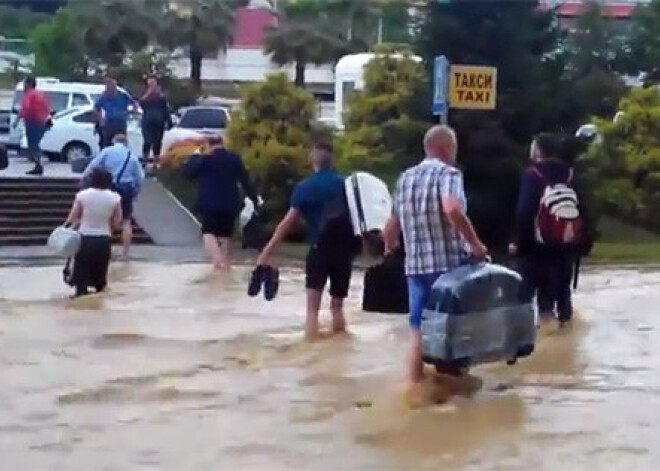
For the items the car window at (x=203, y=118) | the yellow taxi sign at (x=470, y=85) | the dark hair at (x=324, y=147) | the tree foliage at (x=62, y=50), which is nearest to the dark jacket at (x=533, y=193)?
the dark hair at (x=324, y=147)

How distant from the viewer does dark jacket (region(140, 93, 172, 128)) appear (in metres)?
31.0

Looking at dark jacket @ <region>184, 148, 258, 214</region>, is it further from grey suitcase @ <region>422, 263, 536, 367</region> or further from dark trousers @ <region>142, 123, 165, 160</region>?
dark trousers @ <region>142, 123, 165, 160</region>

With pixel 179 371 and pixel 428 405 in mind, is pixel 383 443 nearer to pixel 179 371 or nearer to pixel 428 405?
pixel 428 405

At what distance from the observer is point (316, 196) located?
13.6 m

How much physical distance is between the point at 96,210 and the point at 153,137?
1438 cm

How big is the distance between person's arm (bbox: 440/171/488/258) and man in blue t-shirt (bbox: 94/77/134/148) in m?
17.9

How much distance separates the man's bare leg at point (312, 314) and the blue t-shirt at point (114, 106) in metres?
14.9

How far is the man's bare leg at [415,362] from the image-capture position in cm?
1059

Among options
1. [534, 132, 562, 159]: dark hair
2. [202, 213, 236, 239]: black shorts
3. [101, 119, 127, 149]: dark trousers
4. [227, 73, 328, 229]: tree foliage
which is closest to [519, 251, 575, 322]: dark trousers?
[534, 132, 562, 159]: dark hair

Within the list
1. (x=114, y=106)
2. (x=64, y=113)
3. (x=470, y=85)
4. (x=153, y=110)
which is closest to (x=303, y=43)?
(x=64, y=113)

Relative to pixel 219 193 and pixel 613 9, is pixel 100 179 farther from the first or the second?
pixel 613 9

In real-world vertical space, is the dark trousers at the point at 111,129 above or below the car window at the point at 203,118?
above

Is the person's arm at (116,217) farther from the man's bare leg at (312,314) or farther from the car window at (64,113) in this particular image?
the car window at (64,113)

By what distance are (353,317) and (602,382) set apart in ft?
13.5
